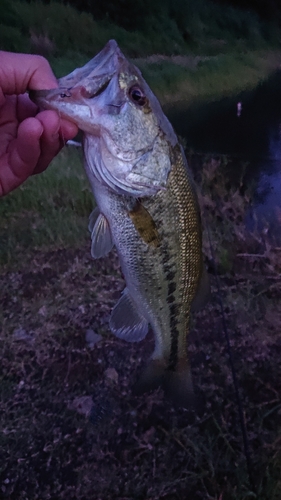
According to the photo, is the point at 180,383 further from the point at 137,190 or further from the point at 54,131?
the point at 54,131

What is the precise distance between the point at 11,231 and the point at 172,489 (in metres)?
2.11

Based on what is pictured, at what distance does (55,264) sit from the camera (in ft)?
9.38

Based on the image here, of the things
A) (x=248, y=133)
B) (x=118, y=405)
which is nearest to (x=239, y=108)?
(x=248, y=133)

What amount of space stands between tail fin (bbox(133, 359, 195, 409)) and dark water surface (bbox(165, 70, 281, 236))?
2462 mm

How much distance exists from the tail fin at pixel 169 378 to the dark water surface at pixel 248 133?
246cm

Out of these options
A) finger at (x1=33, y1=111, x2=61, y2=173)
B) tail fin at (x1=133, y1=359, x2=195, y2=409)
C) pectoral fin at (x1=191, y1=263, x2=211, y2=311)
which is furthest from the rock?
finger at (x1=33, y1=111, x2=61, y2=173)

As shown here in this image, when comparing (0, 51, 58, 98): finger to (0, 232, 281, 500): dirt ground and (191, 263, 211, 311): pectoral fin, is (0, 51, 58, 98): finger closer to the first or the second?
(191, 263, 211, 311): pectoral fin

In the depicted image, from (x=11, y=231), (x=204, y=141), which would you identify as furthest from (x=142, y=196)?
(x=204, y=141)

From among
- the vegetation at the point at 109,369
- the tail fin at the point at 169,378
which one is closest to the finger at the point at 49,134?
the tail fin at the point at 169,378

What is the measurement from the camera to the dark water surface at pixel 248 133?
4.80 m

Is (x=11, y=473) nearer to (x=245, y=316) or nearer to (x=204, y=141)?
(x=245, y=316)

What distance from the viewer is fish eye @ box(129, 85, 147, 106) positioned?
3.44ft

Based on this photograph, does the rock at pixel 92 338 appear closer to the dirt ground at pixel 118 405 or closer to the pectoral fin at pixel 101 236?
the dirt ground at pixel 118 405

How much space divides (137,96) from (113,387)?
147 cm
